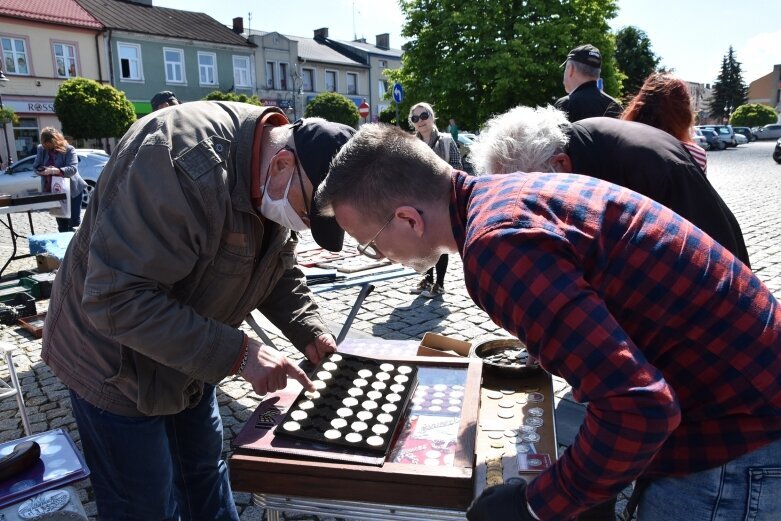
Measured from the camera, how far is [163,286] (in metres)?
1.46

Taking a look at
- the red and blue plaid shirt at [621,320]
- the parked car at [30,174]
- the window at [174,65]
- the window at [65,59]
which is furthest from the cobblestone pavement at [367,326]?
→ the window at [174,65]

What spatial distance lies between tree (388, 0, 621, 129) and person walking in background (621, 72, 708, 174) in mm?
21075

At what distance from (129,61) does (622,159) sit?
1154 inches

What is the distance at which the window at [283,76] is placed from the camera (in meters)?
34.9

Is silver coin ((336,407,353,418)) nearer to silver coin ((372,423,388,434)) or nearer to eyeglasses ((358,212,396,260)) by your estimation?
silver coin ((372,423,388,434))

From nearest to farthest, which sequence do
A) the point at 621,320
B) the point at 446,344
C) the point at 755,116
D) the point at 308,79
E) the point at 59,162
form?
the point at 621,320, the point at 446,344, the point at 59,162, the point at 308,79, the point at 755,116

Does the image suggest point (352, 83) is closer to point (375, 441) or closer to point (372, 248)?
point (372, 248)

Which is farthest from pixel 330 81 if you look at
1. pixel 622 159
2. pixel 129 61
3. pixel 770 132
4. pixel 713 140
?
pixel 622 159

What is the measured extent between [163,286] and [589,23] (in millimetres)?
26121

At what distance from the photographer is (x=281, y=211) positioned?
5.26 feet

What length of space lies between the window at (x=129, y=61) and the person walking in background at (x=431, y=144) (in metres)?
25.5

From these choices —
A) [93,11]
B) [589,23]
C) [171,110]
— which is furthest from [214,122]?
[93,11]

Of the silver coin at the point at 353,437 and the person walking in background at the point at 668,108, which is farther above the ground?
the person walking in background at the point at 668,108

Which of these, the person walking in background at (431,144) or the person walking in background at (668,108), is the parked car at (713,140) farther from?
the person walking in background at (668,108)
